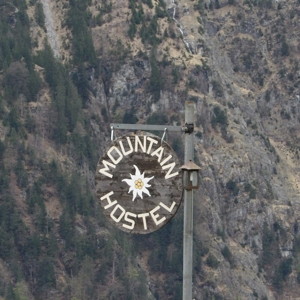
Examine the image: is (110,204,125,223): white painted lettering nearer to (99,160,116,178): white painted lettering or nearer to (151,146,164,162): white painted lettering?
(99,160,116,178): white painted lettering

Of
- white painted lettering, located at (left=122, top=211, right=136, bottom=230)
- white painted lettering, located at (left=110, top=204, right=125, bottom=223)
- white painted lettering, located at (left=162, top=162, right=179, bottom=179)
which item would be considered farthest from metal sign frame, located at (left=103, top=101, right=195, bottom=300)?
white painted lettering, located at (left=110, top=204, right=125, bottom=223)

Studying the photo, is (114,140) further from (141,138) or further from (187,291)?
(187,291)

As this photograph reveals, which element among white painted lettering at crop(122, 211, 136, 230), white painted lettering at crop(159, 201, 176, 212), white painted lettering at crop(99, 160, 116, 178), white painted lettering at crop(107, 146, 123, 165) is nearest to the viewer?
white painted lettering at crop(159, 201, 176, 212)

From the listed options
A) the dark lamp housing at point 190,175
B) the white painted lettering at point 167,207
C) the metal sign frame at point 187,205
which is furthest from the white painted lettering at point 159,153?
the white painted lettering at point 167,207

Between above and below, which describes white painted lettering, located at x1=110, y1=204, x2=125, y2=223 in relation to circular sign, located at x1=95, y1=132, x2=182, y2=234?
below

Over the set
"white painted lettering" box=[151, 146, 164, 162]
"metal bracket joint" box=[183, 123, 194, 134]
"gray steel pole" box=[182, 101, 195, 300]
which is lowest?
"gray steel pole" box=[182, 101, 195, 300]

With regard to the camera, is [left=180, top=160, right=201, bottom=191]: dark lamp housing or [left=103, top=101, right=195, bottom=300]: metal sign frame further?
[left=180, top=160, right=201, bottom=191]: dark lamp housing

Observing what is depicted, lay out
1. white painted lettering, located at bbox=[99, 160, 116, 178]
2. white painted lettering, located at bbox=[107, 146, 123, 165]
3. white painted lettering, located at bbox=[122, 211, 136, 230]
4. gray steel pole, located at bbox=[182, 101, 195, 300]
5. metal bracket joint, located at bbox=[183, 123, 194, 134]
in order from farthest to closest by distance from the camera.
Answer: white painted lettering, located at bbox=[99, 160, 116, 178], white painted lettering, located at bbox=[107, 146, 123, 165], white painted lettering, located at bbox=[122, 211, 136, 230], metal bracket joint, located at bbox=[183, 123, 194, 134], gray steel pole, located at bbox=[182, 101, 195, 300]

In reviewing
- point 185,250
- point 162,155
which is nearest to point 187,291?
point 185,250
